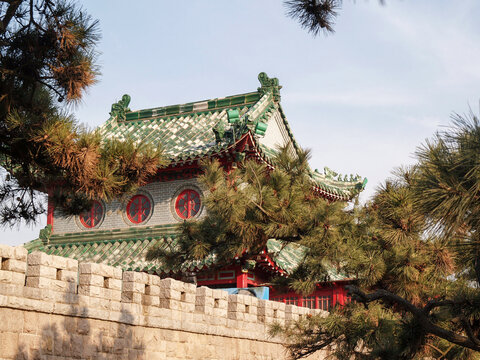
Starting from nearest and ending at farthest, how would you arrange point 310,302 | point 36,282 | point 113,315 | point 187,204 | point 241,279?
point 36,282
point 113,315
point 241,279
point 187,204
point 310,302

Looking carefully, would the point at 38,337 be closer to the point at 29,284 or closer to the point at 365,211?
the point at 29,284

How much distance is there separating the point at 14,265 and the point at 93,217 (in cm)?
1009

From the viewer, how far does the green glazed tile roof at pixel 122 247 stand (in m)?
16.3

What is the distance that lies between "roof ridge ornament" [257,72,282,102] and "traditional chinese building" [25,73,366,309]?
0.02 meters

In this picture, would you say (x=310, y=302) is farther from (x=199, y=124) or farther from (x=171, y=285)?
(x=171, y=285)

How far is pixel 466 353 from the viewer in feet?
29.3

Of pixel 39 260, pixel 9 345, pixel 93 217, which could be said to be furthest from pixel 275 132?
pixel 9 345

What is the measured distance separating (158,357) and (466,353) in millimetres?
3915

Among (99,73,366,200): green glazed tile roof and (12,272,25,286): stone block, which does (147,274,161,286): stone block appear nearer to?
(12,272,25,286): stone block

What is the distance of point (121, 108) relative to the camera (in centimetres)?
1997

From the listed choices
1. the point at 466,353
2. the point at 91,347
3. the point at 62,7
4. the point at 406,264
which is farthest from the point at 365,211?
the point at 62,7

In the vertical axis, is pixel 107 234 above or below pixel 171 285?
above

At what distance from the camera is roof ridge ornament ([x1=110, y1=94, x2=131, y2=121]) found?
19.9m

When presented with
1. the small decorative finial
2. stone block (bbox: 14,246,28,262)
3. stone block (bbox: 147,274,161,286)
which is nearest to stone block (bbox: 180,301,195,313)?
stone block (bbox: 147,274,161,286)
